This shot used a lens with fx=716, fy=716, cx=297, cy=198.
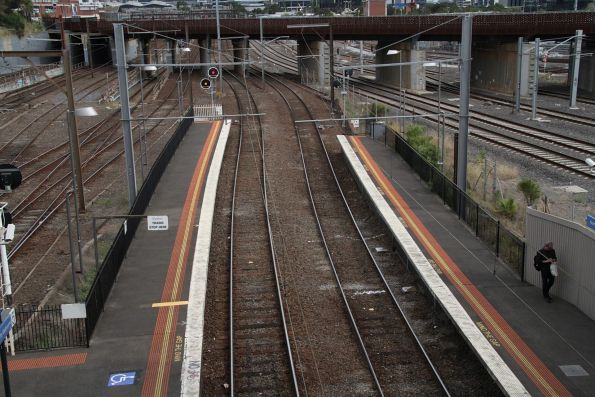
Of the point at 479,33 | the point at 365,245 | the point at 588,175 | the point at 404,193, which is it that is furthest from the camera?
the point at 479,33

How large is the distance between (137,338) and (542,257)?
27.0ft

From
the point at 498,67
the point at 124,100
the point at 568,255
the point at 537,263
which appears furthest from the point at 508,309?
the point at 498,67

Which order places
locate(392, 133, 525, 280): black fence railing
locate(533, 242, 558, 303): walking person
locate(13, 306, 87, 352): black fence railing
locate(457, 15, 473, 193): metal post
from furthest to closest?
locate(457, 15, 473, 193): metal post
locate(392, 133, 525, 280): black fence railing
locate(533, 242, 558, 303): walking person
locate(13, 306, 87, 352): black fence railing

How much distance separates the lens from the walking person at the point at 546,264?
1443 centimetres

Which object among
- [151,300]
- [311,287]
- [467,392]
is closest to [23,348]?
[151,300]

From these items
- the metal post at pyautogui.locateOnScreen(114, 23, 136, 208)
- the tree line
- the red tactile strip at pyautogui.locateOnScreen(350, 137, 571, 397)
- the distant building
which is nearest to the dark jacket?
the red tactile strip at pyautogui.locateOnScreen(350, 137, 571, 397)

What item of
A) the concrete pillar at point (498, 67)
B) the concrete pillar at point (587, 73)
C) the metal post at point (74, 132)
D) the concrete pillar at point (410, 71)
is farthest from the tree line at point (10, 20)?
the metal post at point (74, 132)

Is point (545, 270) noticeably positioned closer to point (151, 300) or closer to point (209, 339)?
point (209, 339)

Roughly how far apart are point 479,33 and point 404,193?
34912mm

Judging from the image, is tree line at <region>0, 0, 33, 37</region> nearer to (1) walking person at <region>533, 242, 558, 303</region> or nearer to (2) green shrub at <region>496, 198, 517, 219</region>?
(2) green shrub at <region>496, 198, 517, 219</region>

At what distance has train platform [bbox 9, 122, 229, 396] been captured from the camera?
11898 millimetres

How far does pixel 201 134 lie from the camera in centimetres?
3575

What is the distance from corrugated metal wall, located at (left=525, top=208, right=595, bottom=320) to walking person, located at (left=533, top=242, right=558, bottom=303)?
10.3 inches

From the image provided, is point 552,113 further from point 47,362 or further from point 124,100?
point 47,362
